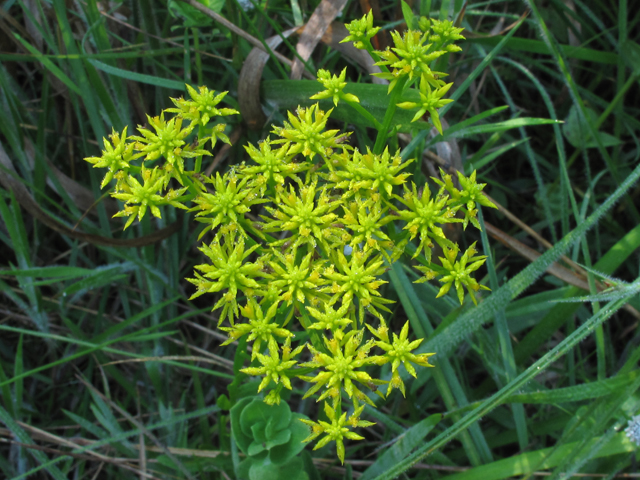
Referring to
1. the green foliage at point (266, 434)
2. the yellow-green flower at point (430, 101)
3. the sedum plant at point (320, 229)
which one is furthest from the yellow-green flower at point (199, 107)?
the green foliage at point (266, 434)

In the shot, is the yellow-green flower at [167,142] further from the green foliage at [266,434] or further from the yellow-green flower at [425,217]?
the green foliage at [266,434]

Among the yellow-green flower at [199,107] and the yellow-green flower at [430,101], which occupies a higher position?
the yellow-green flower at [199,107]

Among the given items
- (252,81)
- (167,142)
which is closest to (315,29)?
(252,81)

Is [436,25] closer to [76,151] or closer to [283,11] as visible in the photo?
[283,11]

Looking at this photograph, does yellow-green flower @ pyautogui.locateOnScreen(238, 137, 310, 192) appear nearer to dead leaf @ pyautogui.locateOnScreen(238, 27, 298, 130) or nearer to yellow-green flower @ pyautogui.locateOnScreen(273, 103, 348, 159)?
yellow-green flower @ pyautogui.locateOnScreen(273, 103, 348, 159)

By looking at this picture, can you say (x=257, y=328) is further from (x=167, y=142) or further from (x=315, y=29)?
(x=315, y=29)

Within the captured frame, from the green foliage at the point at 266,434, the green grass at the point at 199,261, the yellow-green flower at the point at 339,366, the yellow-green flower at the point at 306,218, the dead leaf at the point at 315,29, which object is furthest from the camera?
the dead leaf at the point at 315,29

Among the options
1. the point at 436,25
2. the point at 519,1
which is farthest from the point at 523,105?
the point at 436,25

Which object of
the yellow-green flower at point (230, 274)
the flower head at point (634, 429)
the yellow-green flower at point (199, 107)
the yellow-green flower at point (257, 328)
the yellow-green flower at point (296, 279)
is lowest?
the flower head at point (634, 429)

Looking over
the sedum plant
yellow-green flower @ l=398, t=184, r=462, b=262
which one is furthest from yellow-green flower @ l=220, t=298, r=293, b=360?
yellow-green flower @ l=398, t=184, r=462, b=262
